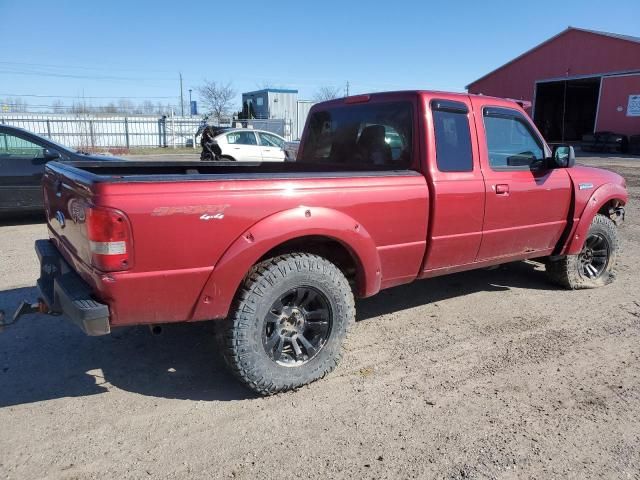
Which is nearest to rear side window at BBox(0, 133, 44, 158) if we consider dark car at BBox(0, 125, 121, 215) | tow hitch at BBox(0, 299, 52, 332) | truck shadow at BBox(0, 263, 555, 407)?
dark car at BBox(0, 125, 121, 215)

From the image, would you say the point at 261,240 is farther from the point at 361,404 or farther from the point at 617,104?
the point at 617,104

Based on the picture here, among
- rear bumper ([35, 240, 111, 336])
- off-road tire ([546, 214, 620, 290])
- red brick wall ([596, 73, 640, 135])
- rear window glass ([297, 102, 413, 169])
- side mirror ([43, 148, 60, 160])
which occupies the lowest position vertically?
off-road tire ([546, 214, 620, 290])

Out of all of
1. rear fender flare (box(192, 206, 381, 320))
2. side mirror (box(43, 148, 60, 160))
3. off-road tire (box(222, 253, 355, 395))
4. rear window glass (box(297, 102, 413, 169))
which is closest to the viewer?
rear fender flare (box(192, 206, 381, 320))

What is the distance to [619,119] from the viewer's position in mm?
29594

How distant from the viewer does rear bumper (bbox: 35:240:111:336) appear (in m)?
2.63

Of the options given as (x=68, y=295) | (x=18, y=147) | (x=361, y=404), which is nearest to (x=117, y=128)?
(x=18, y=147)

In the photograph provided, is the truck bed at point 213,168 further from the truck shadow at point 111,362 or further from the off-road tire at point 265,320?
the truck shadow at point 111,362

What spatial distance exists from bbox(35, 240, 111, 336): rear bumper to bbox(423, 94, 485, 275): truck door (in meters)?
2.40

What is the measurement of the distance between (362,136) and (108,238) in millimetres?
2519

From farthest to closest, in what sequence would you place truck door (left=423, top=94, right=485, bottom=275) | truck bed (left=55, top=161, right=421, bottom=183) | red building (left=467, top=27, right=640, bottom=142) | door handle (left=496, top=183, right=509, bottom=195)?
red building (left=467, top=27, right=640, bottom=142) → door handle (left=496, top=183, right=509, bottom=195) → truck door (left=423, top=94, right=485, bottom=275) → truck bed (left=55, top=161, right=421, bottom=183)

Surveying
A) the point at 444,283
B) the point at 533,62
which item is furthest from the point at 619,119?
the point at 444,283

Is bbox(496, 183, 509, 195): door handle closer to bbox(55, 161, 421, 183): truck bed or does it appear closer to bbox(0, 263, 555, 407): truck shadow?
bbox(55, 161, 421, 183): truck bed

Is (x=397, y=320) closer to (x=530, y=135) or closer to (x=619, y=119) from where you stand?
(x=530, y=135)

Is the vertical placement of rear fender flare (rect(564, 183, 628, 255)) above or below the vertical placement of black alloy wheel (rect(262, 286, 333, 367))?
above
